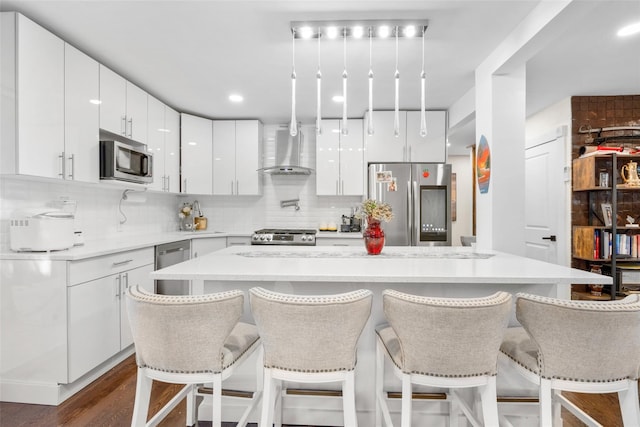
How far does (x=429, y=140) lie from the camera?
423 centimetres

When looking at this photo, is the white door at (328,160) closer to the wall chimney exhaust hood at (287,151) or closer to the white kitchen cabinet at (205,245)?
the wall chimney exhaust hood at (287,151)

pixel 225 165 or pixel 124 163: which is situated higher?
pixel 225 165

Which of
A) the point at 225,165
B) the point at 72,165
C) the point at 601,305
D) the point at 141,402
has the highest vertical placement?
the point at 225,165

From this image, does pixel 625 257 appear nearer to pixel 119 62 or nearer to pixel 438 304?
pixel 438 304

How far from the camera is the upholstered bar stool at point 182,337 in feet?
4.29

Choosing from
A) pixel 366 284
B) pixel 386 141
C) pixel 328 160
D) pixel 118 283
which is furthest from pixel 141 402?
pixel 386 141

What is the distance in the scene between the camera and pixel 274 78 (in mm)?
3256

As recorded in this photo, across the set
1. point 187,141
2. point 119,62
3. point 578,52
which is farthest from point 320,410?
point 187,141

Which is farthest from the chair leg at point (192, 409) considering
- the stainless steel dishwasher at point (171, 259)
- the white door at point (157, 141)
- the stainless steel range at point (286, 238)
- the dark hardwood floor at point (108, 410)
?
the white door at point (157, 141)

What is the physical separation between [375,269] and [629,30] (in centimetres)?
254

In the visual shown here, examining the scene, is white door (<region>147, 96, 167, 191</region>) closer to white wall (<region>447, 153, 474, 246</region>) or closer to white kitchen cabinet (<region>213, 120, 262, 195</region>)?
white kitchen cabinet (<region>213, 120, 262, 195</region>)

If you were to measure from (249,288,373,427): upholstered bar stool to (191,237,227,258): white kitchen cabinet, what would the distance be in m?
2.96

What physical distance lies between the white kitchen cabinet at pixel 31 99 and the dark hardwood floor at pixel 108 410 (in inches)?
57.1

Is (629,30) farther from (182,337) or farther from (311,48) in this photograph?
(182,337)
